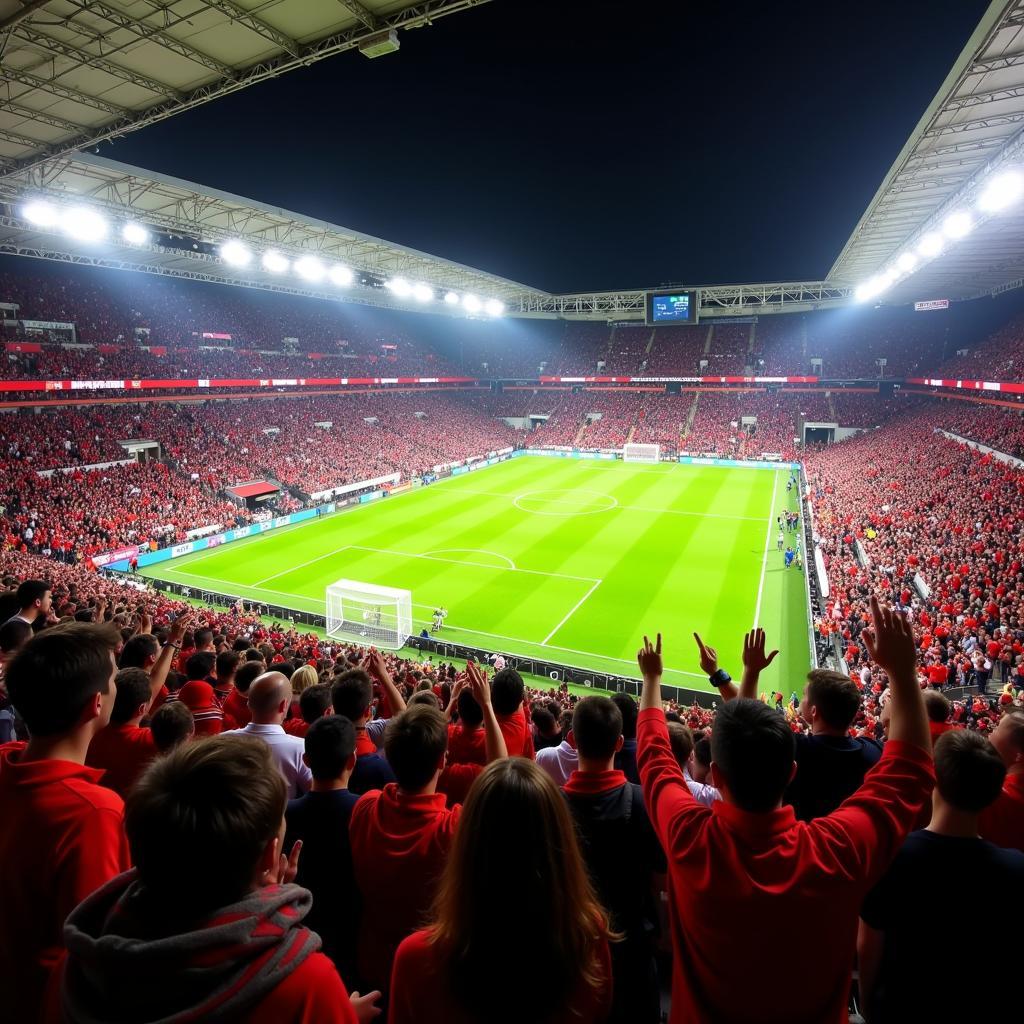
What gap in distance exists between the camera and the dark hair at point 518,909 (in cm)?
173

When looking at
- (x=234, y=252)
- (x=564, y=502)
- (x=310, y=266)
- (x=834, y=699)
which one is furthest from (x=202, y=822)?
(x=564, y=502)

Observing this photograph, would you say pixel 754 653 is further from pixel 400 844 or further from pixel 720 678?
pixel 400 844

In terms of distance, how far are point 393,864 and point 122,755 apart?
270 centimetres

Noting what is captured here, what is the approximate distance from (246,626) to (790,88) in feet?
74.4

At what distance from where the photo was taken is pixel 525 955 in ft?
5.69

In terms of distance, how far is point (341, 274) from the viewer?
41406 millimetres

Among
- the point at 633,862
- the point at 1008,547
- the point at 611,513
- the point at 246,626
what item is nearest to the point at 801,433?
the point at 611,513

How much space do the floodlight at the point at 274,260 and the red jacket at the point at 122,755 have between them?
36.6 meters

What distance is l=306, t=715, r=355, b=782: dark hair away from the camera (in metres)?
3.46

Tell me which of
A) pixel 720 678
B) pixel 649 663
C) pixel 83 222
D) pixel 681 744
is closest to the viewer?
pixel 649 663

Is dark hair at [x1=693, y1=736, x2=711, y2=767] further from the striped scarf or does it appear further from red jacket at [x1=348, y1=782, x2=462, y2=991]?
→ the striped scarf

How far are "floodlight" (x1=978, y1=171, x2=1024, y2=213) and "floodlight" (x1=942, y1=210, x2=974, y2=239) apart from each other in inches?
131

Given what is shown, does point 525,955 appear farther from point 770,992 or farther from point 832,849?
point 832,849

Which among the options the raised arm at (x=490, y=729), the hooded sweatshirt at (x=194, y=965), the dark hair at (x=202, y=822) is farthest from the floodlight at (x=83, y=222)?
the hooded sweatshirt at (x=194, y=965)
